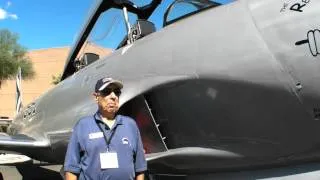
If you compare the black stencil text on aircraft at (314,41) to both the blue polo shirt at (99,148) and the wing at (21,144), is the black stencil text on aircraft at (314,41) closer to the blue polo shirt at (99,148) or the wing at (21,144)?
the blue polo shirt at (99,148)

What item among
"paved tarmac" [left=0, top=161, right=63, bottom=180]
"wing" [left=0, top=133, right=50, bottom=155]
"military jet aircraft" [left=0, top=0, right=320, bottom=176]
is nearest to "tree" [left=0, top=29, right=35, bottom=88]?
"paved tarmac" [left=0, top=161, right=63, bottom=180]

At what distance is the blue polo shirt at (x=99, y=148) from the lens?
2.93 m

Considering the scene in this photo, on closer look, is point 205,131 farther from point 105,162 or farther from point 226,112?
point 105,162

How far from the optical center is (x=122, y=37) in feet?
19.8

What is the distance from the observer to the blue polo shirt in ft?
9.61

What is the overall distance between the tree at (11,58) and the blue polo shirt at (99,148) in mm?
50228

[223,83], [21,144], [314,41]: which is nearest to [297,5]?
[314,41]

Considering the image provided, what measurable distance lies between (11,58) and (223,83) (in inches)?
2000

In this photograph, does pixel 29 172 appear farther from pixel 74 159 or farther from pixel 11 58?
pixel 11 58

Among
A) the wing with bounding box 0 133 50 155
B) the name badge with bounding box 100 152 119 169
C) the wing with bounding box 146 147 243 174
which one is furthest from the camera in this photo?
the wing with bounding box 0 133 50 155

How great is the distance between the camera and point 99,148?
2922 millimetres

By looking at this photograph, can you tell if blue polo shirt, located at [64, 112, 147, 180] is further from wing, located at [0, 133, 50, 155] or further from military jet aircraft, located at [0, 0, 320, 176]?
wing, located at [0, 133, 50, 155]

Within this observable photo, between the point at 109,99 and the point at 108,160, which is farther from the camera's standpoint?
the point at 109,99

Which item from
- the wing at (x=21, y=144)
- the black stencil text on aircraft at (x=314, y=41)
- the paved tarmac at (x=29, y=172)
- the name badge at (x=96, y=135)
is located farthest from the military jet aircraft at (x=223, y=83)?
the paved tarmac at (x=29, y=172)
